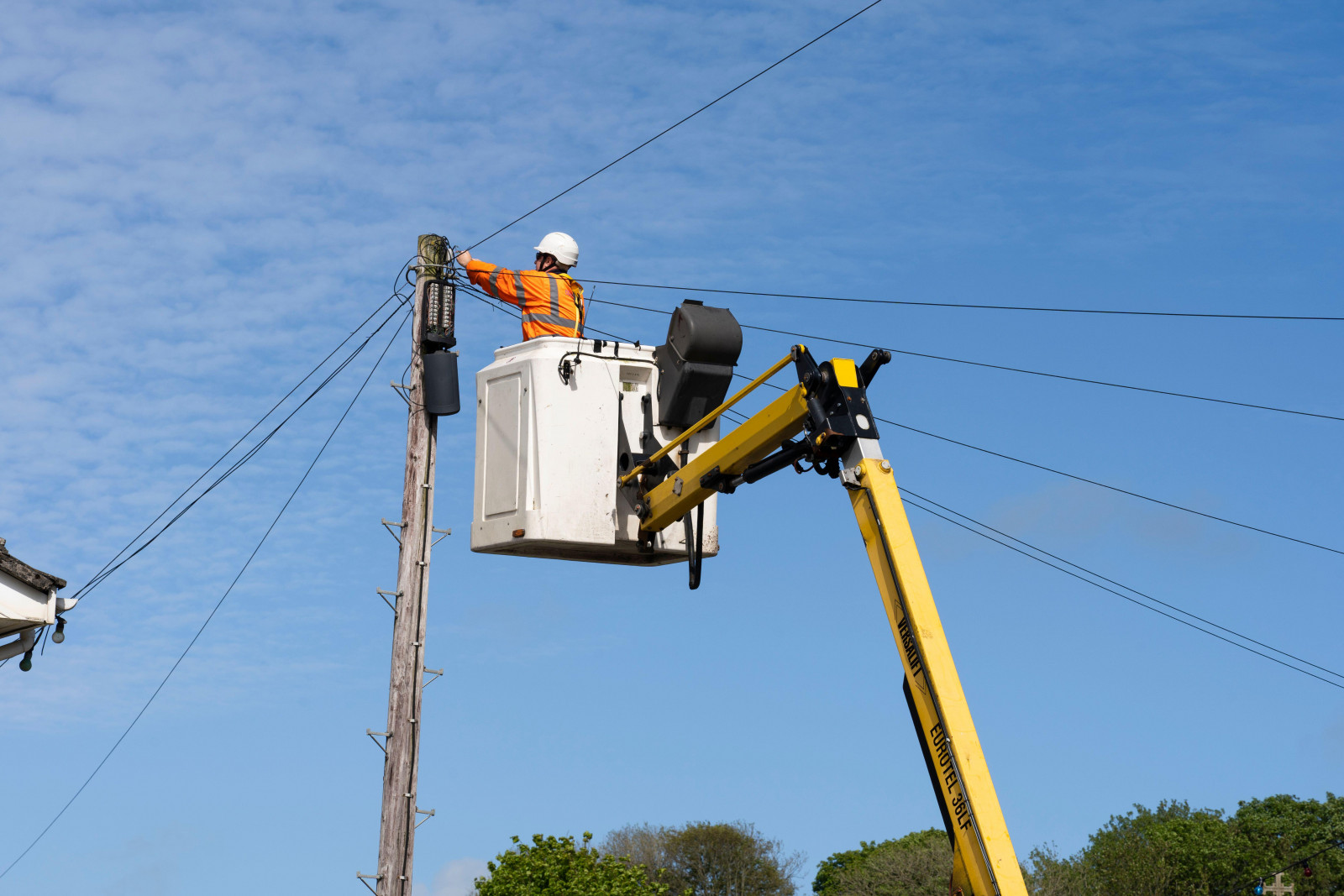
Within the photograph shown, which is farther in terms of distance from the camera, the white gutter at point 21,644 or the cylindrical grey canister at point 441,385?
the cylindrical grey canister at point 441,385

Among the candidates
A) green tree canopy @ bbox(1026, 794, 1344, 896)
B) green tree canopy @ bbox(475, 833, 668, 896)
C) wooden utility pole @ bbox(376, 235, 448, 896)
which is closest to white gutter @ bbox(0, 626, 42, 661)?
wooden utility pole @ bbox(376, 235, 448, 896)

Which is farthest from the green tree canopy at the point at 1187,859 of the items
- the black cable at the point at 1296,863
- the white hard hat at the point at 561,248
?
the white hard hat at the point at 561,248

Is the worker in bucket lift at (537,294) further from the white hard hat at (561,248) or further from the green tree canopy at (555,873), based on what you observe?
the green tree canopy at (555,873)

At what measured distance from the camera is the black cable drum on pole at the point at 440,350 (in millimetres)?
13641

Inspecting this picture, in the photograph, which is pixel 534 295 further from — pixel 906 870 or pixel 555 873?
pixel 906 870

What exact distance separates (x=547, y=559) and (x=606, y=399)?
62.6 inches

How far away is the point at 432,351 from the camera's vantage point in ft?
45.9

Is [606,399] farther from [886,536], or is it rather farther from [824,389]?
[886,536]

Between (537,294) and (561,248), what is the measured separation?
0.64m

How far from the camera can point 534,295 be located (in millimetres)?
14070

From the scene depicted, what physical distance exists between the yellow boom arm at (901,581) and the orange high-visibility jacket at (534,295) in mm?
3098

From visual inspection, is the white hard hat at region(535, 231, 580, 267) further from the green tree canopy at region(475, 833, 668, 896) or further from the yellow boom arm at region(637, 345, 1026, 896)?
the green tree canopy at region(475, 833, 668, 896)

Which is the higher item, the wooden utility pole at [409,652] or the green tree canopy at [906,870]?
the green tree canopy at [906,870]

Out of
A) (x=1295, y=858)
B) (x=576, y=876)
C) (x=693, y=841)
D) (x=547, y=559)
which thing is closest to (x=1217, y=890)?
A: (x=1295, y=858)
